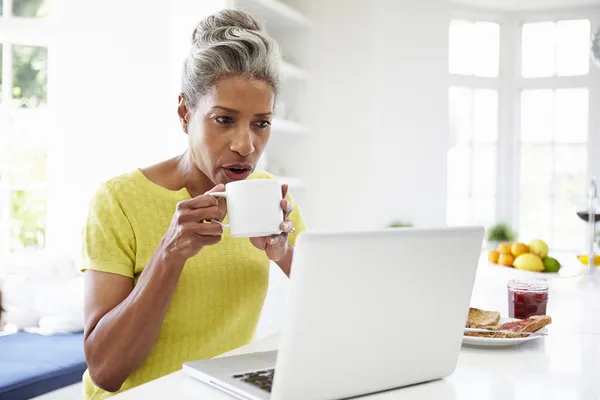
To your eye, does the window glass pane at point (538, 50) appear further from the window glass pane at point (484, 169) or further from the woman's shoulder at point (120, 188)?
the woman's shoulder at point (120, 188)

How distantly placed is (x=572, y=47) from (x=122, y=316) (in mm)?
6077

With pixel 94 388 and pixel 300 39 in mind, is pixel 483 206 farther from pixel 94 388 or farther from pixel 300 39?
pixel 94 388

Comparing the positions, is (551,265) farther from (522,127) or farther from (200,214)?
(522,127)

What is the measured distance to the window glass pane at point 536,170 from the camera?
6508 mm

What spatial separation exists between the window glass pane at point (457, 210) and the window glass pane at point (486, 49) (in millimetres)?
1192

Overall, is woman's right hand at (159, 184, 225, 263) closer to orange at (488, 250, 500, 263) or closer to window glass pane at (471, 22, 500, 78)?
orange at (488, 250, 500, 263)

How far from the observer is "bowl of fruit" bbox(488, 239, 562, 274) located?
2.34 m

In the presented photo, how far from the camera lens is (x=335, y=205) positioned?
562 centimetres

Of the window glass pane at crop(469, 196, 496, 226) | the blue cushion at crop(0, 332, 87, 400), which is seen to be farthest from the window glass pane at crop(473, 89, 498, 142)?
the blue cushion at crop(0, 332, 87, 400)

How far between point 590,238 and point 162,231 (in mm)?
1793

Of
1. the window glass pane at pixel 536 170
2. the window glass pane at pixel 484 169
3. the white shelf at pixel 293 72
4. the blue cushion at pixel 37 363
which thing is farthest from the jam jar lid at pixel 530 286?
the window glass pane at pixel 536 170

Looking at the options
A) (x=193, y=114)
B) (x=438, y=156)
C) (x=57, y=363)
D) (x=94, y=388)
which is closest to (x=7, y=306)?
(x=57, y=363)

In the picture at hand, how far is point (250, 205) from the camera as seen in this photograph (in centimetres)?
111

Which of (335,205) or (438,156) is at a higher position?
(438,156)
